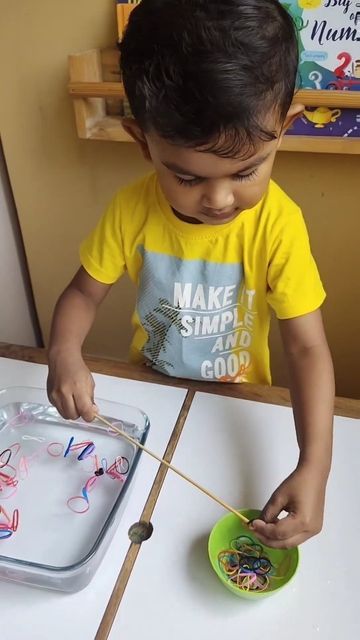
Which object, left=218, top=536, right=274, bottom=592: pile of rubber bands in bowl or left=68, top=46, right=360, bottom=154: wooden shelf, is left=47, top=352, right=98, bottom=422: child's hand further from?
left=68, top=46, right=360, bottom=154: wooden shelf

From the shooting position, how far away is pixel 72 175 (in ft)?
3.57

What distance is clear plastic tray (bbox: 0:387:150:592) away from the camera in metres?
0.51

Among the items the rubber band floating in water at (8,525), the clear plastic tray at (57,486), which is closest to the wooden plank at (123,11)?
the clear plastic tray at (57,486)

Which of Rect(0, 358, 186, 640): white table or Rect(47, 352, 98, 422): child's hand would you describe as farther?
Rect(47, 352, 98, 422): child's hand

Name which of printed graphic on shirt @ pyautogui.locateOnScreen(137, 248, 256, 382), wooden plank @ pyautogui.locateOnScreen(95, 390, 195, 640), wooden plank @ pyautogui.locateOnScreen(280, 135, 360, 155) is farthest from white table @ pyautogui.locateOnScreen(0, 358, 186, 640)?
wooden plank @ pyautogui.locateOnScreen(280, 135, 360, 155)

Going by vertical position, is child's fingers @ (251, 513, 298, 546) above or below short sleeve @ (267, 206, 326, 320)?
below

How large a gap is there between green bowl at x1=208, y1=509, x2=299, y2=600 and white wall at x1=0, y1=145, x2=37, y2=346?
2.53ft

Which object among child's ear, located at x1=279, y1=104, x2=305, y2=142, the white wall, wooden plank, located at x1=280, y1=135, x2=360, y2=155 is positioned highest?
child's ear, located at x1=279, y1=104, x2=305, y2=142

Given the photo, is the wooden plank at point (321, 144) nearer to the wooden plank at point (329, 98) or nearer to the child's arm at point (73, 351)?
the wooden plank at point (329, 98)

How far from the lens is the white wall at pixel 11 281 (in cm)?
115

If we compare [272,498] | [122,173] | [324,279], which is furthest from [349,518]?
[122,173]

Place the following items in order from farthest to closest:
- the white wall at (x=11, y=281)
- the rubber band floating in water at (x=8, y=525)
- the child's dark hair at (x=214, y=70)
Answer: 1. the white wall at (x=11, y=281)
2. the rubber band floating in water at (x=8, y=525)
3. the child's dark hair at (x=214, y=70)

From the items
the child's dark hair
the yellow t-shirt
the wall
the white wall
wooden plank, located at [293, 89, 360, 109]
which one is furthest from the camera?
the white wall

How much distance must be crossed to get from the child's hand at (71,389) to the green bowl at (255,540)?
0.19 m
